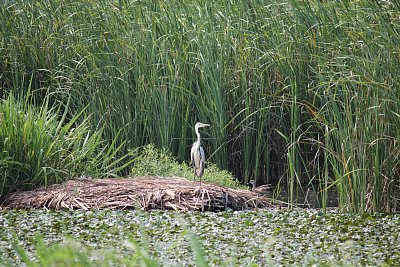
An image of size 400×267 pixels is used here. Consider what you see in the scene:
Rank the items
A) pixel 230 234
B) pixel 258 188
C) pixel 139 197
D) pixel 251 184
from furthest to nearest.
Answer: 1. pixel 251 184
2. pixel 258 188
3. pixel 139 197
4. pixel 230 234

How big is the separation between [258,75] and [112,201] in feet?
6.71

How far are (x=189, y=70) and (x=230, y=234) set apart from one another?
3035 millimetres

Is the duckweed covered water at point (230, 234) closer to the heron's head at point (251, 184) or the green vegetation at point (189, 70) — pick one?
the heron's head at point (251, 184)

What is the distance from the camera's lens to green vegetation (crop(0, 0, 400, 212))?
314 inches

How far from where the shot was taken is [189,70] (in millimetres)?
8461

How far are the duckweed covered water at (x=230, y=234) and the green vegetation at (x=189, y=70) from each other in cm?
135

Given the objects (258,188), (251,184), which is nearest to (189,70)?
(251,184)

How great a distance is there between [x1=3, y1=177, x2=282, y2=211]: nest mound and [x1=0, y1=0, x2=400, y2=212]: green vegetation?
1.40 ft

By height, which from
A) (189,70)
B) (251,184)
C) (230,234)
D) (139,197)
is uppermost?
(189,70)

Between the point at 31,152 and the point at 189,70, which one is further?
the point at 189,70

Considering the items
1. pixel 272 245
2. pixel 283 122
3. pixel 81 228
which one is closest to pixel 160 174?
pixel 283 122

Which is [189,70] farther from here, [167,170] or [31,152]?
[31,152]

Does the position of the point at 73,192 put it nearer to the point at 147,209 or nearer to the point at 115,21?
the point at 147,209

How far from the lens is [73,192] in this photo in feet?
23.0
